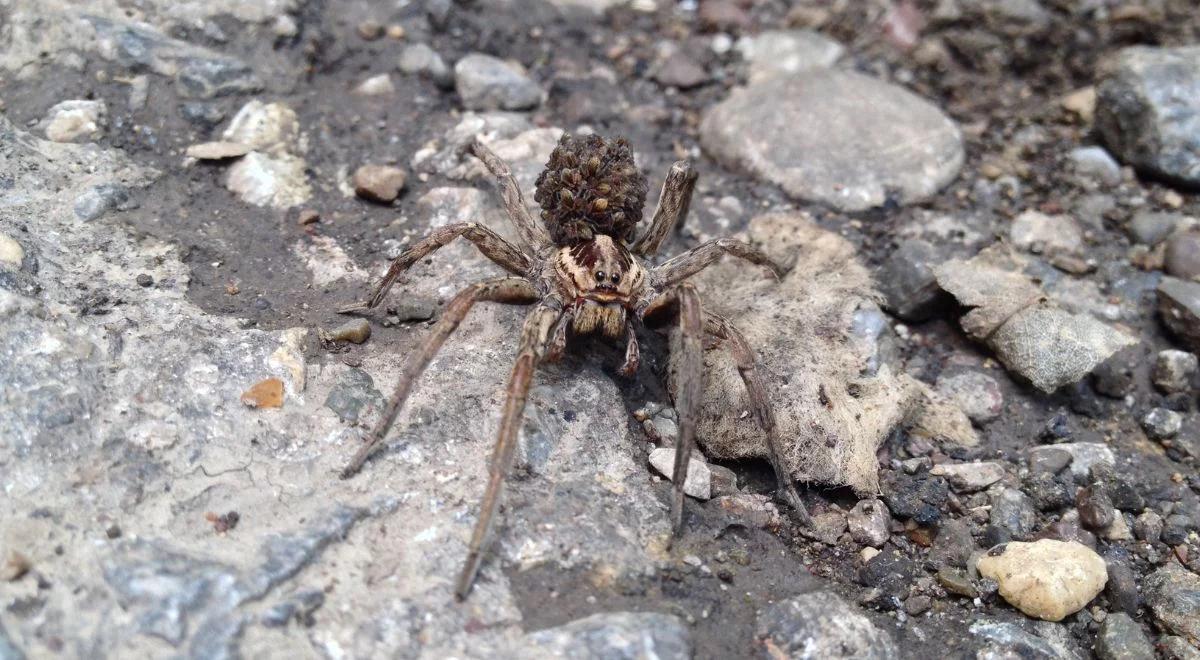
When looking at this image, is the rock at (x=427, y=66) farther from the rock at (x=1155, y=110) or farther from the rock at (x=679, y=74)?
the rock at (x=1155, y=110)

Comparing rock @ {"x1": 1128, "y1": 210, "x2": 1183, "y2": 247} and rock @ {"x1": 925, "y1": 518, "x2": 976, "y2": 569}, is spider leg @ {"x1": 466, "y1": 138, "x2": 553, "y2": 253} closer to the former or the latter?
rock @ {"x1": 925, "y1": 518, "x2": 976, "y2": 569}

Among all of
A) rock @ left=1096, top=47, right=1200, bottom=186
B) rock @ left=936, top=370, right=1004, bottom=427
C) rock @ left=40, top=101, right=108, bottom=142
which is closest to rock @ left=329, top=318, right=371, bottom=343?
rock @ left=40, top=101, right=108, bottom=142

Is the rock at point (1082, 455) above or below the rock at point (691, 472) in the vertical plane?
below

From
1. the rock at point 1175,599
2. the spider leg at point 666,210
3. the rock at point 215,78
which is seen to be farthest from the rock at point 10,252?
the rock at point 1175,599

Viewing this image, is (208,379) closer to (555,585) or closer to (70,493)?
(70,493)

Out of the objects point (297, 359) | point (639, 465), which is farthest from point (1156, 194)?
point (297, 359)

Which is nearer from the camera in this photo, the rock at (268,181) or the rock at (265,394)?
the rock at (265,394)
